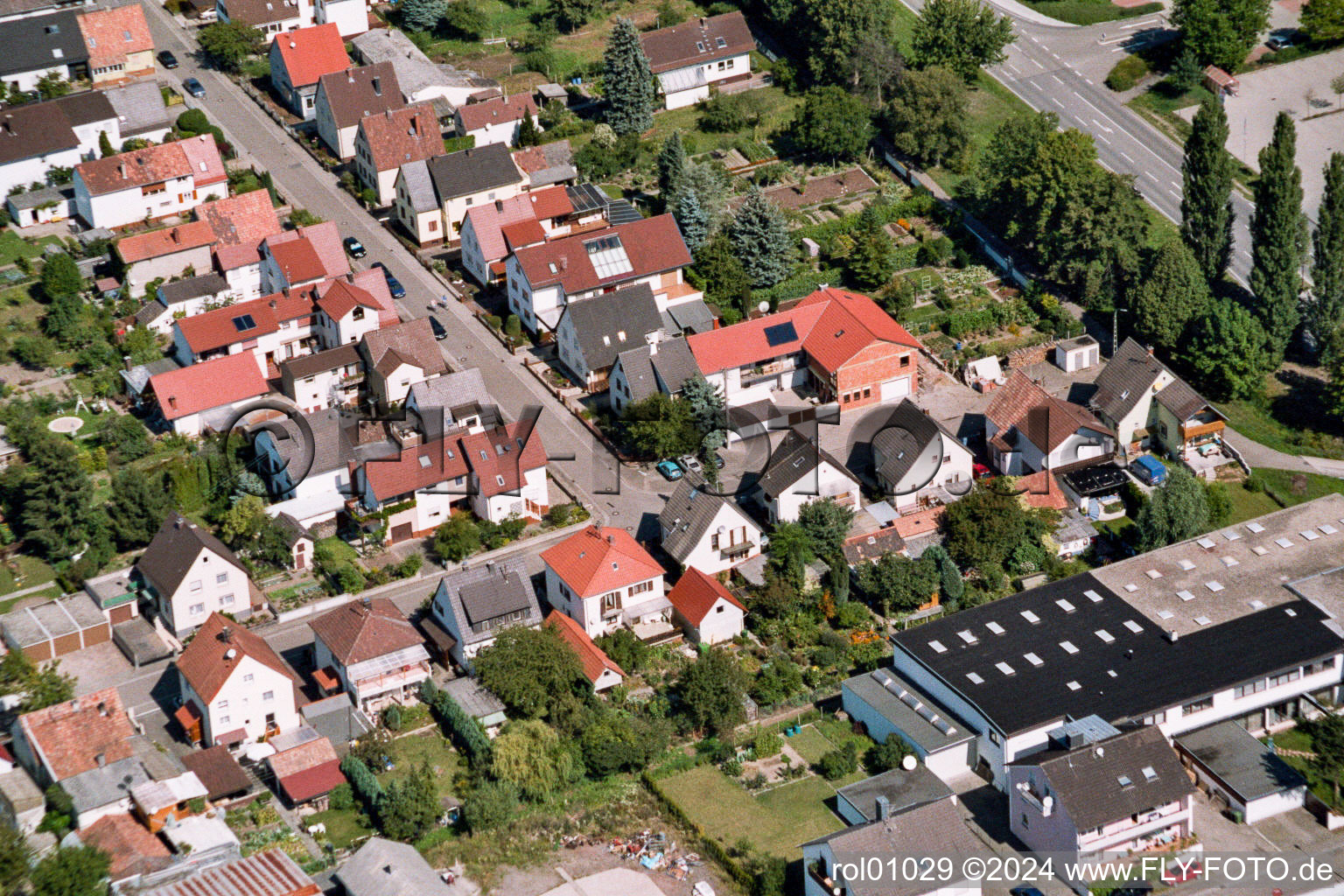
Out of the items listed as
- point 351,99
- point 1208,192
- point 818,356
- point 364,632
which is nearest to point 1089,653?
point 818,356

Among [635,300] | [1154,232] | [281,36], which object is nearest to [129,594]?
[635,300]

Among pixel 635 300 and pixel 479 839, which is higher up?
pixel 635 300

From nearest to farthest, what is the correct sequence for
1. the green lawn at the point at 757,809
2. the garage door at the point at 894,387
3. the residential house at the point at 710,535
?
the green lawn at the point at 757,809, the residential house at the point at 710,535, the garage door at the point at 894,387

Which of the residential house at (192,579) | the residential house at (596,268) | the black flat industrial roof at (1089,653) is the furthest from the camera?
the residential house at (596,268)

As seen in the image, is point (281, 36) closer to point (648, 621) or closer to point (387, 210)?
point (387, 210)

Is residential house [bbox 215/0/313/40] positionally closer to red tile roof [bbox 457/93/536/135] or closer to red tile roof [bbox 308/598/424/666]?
red tile roof [bbox 457/93/536/135]

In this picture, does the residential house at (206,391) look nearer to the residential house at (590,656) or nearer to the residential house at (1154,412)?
the residential house at (590,656)

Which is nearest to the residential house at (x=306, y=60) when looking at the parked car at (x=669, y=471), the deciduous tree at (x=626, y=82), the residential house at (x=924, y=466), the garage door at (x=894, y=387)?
the deciduous tree at (x=626, y=82)
